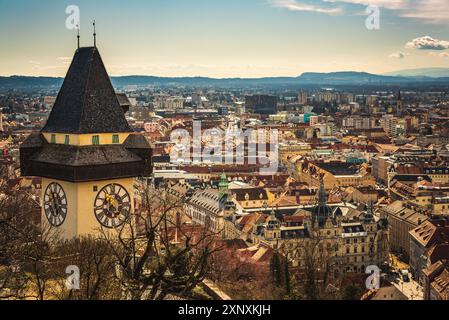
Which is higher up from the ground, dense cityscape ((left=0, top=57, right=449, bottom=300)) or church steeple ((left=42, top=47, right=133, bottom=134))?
church steeple ((left=42, top=47, right=133, bottom=134))

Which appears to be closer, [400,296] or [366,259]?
[400,296]

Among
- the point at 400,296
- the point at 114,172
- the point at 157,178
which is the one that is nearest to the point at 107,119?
the point at 114,172

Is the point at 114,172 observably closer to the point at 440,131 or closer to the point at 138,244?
the point at 138,244

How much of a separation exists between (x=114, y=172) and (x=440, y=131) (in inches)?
3150

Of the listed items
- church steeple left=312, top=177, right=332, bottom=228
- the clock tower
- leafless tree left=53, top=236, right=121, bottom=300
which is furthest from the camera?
church steeple left=312, top=177, right=332, bottom=228

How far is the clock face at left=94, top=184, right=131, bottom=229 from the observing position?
14297 mm

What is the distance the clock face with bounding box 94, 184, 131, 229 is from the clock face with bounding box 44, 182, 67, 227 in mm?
646

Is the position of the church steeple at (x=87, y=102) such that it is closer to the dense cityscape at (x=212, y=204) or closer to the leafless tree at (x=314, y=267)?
the dense cityscape at (x=212, y=204)

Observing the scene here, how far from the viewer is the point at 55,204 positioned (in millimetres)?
14555

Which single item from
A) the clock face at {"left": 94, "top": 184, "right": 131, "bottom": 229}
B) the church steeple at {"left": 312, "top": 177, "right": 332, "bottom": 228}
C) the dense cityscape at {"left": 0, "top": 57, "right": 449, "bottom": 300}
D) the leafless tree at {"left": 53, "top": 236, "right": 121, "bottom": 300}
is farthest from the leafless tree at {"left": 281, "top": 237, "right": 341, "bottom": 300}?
the clock face at {"left": 94, "top": 184, "right": 131, "bottom": 229}

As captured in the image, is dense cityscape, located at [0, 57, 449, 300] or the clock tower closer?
the clock tower

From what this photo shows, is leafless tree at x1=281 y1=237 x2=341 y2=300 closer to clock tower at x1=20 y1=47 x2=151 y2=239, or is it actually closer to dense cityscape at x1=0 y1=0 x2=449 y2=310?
dense cityscape at x1=0 y1=0 x2=449 y2=310

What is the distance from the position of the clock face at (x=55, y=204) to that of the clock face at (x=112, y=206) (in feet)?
2.12
